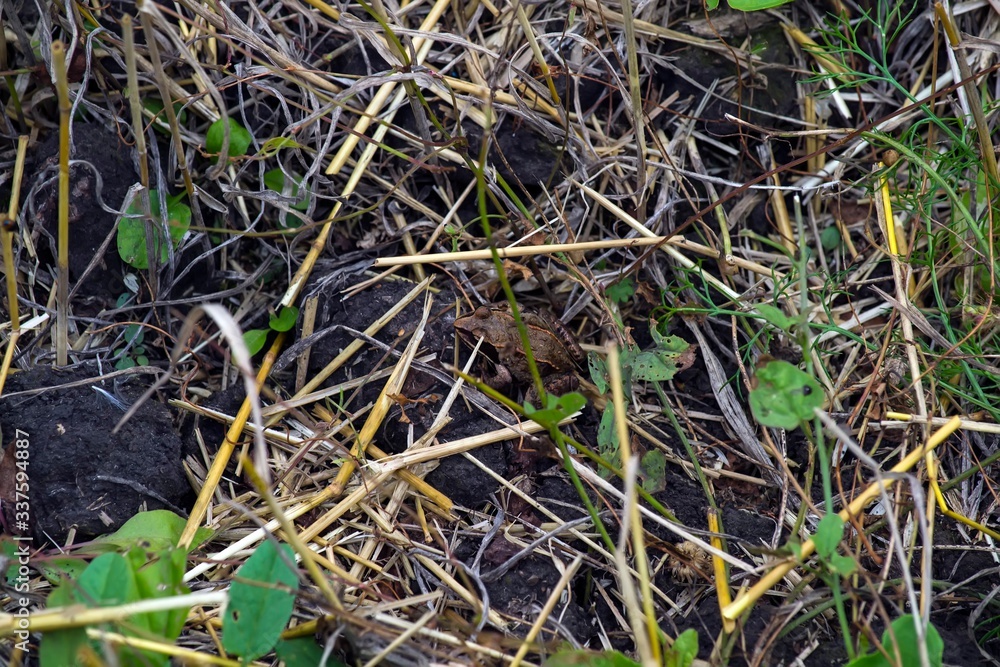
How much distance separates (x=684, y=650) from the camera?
1.76m

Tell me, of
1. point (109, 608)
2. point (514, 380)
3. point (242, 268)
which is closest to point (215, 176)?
point (242, 268)

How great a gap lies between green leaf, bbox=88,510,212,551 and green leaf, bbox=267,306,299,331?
74 cm

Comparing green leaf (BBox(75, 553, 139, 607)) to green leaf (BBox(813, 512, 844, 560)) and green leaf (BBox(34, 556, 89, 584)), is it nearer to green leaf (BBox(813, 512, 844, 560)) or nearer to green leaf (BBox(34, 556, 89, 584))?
green leaf (BBox(34, 556, 89, 584))

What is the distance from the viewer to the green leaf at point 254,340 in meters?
2.50

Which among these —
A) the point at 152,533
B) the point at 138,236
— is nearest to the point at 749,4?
the point at 138,236

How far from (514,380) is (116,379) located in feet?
4.64

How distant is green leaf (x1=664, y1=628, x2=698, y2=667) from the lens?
69.1 inches

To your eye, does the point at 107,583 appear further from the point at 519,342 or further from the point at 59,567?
the point at 519,342

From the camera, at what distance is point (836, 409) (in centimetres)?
239

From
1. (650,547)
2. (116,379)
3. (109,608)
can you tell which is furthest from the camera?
(116,379)

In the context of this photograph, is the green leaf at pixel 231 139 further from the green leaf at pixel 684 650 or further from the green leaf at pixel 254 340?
the green leaf at pixel 684 650

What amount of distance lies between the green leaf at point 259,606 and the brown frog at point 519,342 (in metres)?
1.05

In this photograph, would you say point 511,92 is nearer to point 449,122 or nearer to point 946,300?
point 449,122

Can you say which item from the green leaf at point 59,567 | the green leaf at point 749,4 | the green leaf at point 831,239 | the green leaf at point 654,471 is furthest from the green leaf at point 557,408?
the green leaf at point 749,4
